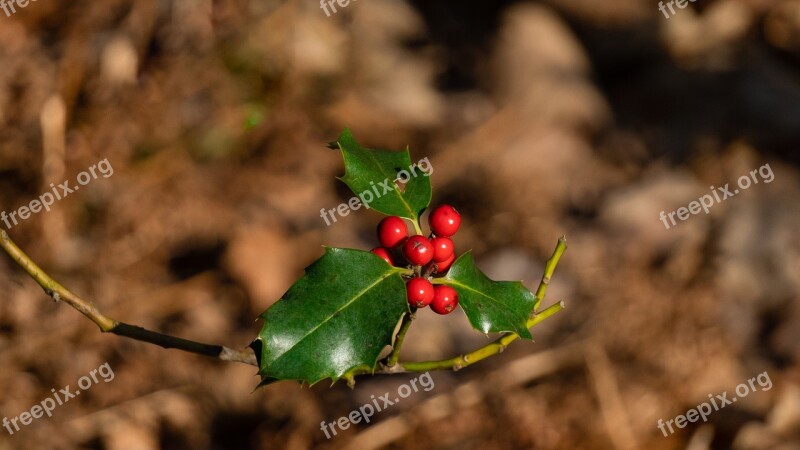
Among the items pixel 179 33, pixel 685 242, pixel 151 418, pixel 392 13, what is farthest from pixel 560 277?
pixel 179 33

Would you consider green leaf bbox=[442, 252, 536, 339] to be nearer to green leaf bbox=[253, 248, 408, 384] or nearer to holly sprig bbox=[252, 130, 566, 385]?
holly sprig bbox=[252, 130, 566, 385]

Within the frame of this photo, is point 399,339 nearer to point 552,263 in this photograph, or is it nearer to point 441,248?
point 441,248

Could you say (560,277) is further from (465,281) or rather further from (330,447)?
(465,281)
